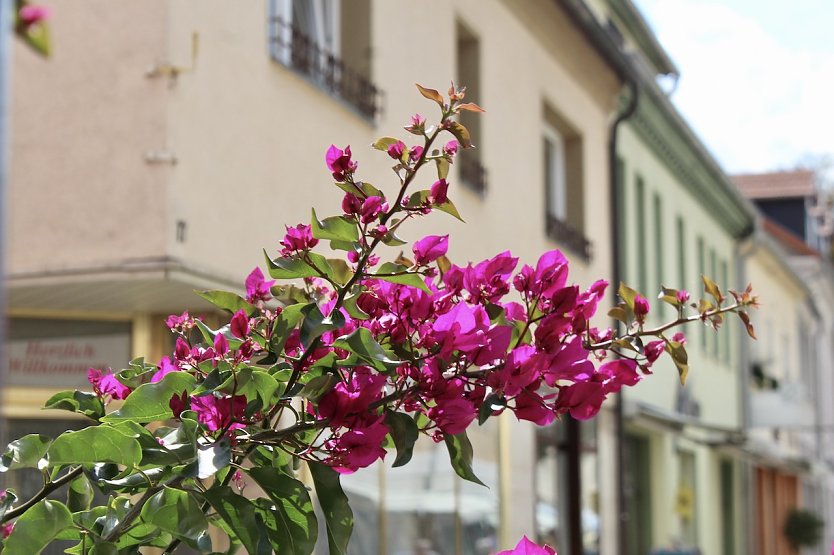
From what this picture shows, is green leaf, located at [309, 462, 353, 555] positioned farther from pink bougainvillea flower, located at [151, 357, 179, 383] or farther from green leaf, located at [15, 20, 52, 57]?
green leaf, located at [15, 20, 52, 57]

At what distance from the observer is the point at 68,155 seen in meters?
7.51

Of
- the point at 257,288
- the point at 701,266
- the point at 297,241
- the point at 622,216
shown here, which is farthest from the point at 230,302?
the point at 701,266

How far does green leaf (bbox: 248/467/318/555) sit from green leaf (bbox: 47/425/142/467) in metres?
0.16

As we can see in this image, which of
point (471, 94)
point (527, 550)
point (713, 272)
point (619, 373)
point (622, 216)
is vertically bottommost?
point (527, 550)

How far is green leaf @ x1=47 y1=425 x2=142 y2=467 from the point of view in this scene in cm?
191

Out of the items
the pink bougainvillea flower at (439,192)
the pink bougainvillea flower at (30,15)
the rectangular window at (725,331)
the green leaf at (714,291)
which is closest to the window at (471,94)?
the green leaf at (714,291)

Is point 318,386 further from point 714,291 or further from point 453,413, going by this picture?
point 714,291

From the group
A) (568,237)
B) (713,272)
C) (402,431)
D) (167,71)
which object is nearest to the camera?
(402,431)

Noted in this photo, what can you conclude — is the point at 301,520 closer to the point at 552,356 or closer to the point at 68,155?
the point at 552,356

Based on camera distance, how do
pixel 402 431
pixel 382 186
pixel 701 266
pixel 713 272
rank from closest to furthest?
pixel 402 431 → pixel 382 186 → pixel 701 266 → pixel 713 272

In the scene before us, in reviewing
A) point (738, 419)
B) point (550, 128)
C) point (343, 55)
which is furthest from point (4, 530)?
point (738, 419)

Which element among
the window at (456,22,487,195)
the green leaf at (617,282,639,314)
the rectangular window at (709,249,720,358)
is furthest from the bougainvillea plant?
the rectangular window at (709,249,720,358)

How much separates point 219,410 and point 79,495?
0.29 m

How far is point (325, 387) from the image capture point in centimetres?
208
